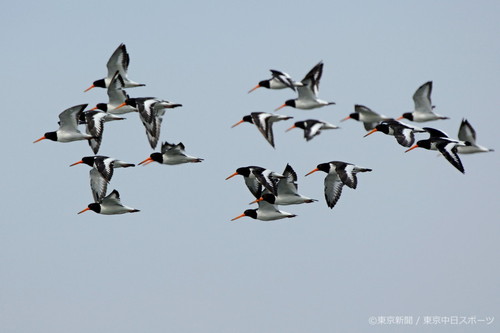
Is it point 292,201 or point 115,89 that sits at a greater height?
point 115,89

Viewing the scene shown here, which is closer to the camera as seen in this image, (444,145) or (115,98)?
(444,145)

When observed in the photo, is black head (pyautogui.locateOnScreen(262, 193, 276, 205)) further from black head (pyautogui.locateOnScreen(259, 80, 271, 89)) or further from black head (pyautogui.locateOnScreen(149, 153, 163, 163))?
black head (pyautogui.locateOnScreen(259, 80, 271, 89))

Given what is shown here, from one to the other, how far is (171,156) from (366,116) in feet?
16.8

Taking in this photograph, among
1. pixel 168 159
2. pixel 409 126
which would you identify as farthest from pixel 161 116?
pixel 409 126

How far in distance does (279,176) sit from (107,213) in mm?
4636

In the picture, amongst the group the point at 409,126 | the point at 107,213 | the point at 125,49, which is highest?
the point at 125,49

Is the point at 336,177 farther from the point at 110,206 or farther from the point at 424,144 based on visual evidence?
the point at 110,206

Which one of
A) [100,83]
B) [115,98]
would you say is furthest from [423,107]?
[100,83]

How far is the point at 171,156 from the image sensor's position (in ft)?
84.1

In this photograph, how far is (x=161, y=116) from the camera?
25734 mm

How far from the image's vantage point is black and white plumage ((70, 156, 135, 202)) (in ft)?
81.4

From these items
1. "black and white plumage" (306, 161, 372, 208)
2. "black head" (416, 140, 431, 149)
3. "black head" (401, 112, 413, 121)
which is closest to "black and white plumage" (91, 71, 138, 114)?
"black and white plumage" (306, 161, 372, 208)

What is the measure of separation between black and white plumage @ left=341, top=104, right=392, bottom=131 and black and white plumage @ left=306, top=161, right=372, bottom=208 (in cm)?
160

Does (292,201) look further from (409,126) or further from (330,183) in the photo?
(409,126)
